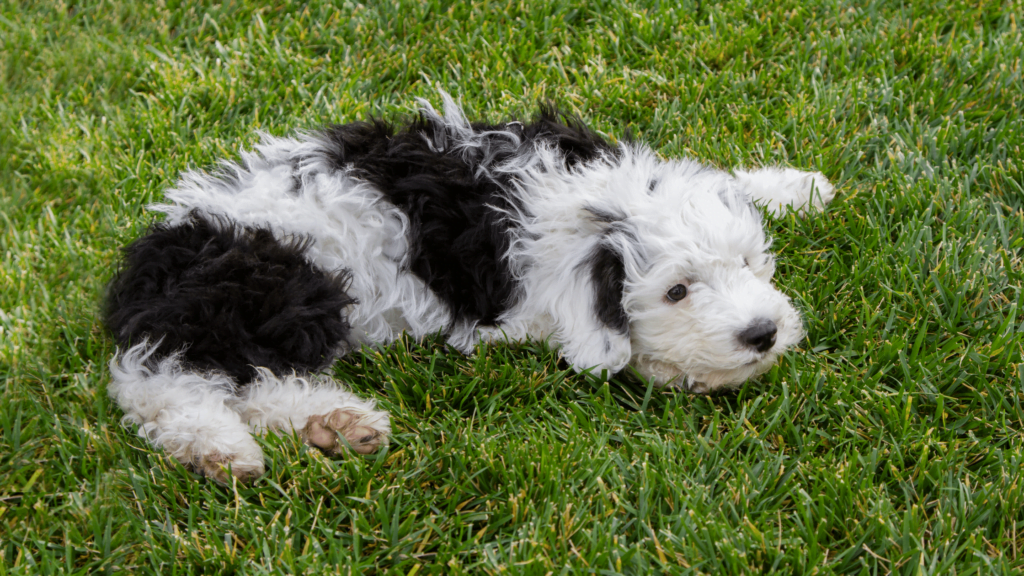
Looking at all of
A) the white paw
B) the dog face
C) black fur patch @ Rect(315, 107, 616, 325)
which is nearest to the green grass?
the white paw

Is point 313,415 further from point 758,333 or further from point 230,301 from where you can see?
point 758,333

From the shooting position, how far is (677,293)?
287 centimetres

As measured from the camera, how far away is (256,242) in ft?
9.68

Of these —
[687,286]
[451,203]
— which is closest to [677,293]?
[687,286]

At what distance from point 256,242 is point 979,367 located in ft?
8.56

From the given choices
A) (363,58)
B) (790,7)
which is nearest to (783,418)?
(790,7)

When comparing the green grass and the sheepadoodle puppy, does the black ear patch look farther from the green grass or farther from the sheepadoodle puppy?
the green grass

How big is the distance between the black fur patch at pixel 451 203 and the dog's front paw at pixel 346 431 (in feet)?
1.89

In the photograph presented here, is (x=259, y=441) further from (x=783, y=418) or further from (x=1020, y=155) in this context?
(x=1020, y=155)

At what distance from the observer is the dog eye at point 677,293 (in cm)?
286

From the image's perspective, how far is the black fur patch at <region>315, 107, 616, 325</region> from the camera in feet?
10.1

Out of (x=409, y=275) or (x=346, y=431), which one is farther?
(x=409, y=275)

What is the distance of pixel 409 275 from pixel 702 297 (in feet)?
3.56

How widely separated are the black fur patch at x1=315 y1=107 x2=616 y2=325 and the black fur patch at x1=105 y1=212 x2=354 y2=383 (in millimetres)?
367
